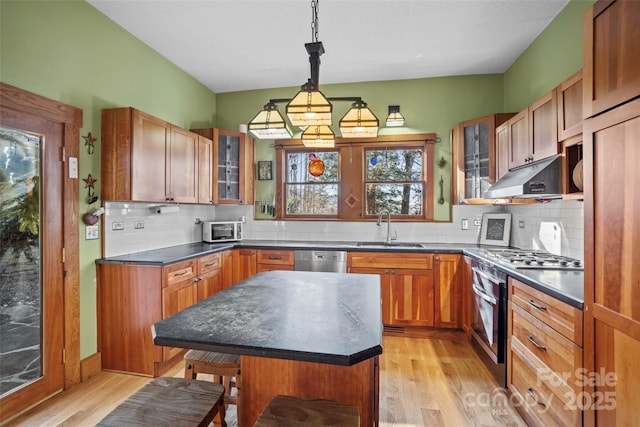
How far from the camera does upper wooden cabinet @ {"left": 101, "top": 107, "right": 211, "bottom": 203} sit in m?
2.73

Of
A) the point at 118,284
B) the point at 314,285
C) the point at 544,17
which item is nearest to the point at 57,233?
the point at 118,284

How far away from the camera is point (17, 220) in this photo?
2.17 meters

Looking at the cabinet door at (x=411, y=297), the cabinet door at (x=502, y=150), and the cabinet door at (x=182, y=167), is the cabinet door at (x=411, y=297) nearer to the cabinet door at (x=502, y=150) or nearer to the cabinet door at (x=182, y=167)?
the cabinet door at (x=502, y=150)

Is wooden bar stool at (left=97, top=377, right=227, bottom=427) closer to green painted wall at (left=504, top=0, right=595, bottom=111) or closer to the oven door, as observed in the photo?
the oven door

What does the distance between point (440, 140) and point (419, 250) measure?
1.53 meters

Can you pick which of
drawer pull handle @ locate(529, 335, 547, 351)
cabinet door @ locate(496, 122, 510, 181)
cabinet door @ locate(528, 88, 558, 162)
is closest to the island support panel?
drawer pull handle @ locate(529, 335, 547, 351)

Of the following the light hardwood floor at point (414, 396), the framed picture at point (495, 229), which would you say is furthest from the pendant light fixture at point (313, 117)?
the framed picture at point (495, 229)

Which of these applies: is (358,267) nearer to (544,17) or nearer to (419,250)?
(419,250)

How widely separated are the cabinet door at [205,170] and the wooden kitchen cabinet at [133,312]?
120 centimetres

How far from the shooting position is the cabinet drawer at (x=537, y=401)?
1630 millimetres

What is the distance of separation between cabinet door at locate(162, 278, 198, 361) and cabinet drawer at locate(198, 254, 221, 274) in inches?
7.1

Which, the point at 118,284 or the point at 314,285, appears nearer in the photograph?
the point at 314,285

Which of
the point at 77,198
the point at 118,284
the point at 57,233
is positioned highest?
the point at 77,198

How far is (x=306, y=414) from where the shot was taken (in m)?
1.17
